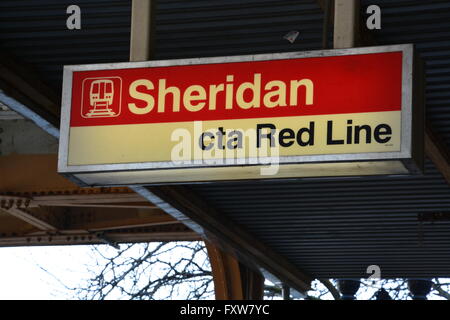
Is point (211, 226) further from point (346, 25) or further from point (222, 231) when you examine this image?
point (346, 25)

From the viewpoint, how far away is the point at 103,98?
6566 mm

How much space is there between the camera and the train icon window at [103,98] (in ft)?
21.5

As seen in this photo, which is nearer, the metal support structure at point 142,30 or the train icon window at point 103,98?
the train icon window at point 103,98

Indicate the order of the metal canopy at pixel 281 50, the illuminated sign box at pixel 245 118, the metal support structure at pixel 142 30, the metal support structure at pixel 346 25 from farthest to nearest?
the metal canopy at pixel 281 50 → the metal support structure at pixel 142 30 → the metal support structure at pixel 346 25 → the illuminated sign box at pixel 245 118

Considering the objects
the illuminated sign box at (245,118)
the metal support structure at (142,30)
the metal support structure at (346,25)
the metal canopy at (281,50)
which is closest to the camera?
the illuminated sign box at (245,118)

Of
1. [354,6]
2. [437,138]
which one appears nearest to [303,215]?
[437,138]

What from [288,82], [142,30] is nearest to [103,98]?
[142,30]

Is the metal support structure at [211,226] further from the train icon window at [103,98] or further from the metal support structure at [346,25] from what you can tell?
the metal support structure at [346,25]

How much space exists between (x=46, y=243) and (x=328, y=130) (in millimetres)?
10574

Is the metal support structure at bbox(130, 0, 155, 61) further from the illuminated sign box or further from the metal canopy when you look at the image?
the metal canopy

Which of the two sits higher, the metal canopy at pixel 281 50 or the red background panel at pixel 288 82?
the metal canopy at pixel 281 50

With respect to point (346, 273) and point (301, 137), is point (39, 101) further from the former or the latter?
point (346, 273)

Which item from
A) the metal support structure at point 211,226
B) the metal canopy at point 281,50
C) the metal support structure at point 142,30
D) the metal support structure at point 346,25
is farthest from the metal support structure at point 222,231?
the metal support structure at point 346,25

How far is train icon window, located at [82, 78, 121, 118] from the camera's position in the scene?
6.57m
